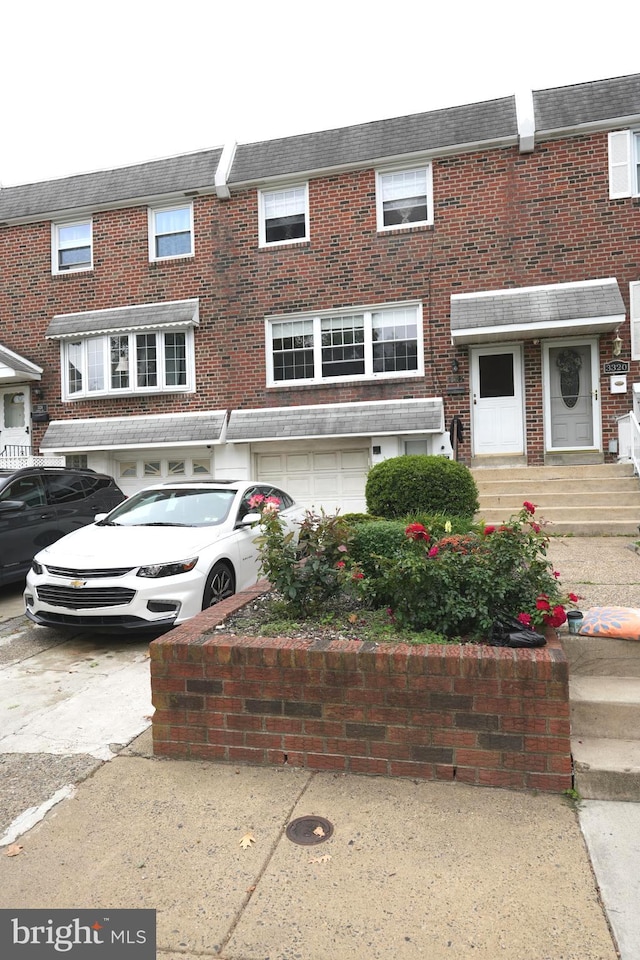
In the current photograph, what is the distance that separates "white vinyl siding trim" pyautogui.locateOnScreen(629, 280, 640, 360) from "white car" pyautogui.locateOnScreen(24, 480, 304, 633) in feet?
29.4

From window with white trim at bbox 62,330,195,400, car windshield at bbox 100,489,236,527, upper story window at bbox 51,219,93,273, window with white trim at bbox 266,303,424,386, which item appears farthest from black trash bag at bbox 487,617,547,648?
upper story window at bbox 51,219,93,273

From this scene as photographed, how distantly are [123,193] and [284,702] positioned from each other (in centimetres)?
1461

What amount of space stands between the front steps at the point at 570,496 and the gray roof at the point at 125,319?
724cm

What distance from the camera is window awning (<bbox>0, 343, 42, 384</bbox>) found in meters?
14.7

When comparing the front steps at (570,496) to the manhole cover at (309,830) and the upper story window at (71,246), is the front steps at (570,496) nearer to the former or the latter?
the manhole cover at (309,830)

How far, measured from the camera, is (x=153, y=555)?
5.73 m

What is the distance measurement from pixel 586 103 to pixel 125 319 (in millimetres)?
10433

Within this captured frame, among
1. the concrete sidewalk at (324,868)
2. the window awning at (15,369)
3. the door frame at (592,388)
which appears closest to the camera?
the concrete sidewalk at (324,868)

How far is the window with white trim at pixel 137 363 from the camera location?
14.4 meters

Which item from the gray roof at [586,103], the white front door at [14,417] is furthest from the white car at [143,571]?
the gray roof at [586,103]

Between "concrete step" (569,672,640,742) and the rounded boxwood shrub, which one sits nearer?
"concrete step" (569,672,640,742)

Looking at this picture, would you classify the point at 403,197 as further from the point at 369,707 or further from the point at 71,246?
the point at 369,707

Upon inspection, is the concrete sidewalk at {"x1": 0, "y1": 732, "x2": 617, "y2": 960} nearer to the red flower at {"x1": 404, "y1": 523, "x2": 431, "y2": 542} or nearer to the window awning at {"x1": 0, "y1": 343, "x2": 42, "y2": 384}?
the red flower at {"x1": 404, "y1": 523, "x2": 431, "y2": 542}

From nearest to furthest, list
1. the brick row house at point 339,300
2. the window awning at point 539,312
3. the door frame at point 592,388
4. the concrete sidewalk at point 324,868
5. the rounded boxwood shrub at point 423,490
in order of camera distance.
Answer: the concrete sidewalk at point 324,868 < the rounded boxwood shrub at point 423,490 < the window awning at point 539,312 < the door frame at point 592,388 < the brick row house at point 339,300
